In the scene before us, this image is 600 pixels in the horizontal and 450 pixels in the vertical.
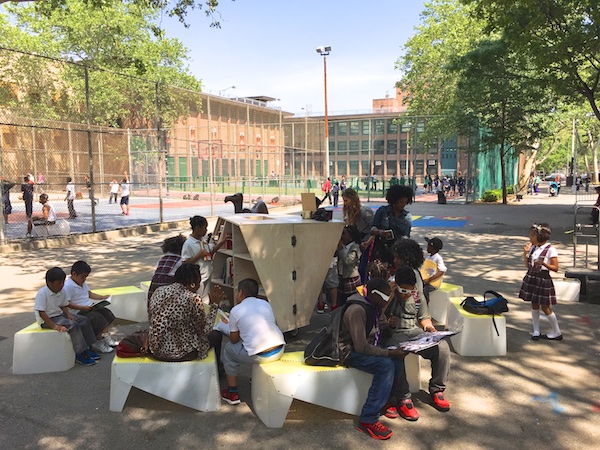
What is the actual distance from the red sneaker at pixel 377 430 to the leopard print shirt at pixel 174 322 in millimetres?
1552

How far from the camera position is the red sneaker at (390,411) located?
4039 mm

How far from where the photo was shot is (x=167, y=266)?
5332mm

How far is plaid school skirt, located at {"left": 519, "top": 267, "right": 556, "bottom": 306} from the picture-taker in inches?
222

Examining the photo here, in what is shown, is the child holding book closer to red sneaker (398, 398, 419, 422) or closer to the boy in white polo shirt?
the boy in white polo shirt

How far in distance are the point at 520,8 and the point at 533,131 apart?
40.1 feet

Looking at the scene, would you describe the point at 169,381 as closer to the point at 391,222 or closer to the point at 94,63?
the point at 391,222

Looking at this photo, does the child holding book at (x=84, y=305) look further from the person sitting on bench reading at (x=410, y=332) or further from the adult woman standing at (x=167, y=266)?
the person sitting on bench reading at (x=410, y=332)

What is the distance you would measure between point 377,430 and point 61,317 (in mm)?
3414

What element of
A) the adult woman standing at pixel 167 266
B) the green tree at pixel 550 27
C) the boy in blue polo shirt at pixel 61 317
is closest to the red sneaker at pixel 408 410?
the adult woman standing at pixel 167 266

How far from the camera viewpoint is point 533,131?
2456cm

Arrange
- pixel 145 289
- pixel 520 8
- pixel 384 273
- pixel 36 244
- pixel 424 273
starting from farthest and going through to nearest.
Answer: pixel 520 8 < pixel 36 244 < pixel 145 289 < pixel 424 273 < pixel 384 273

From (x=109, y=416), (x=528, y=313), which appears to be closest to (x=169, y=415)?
(x=109, y=416)

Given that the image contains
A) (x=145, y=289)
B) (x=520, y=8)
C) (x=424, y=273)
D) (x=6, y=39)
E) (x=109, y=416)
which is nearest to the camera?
(x=109, y=416)

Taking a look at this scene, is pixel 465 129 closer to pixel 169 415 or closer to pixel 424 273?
pixel 424 273
